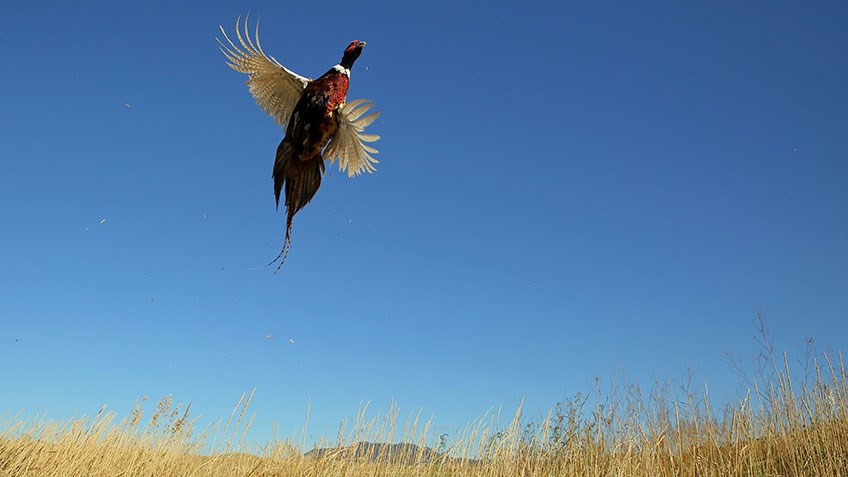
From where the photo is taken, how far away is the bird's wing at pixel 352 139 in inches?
210

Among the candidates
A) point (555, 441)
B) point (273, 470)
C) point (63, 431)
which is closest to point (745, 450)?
point (555, 441)

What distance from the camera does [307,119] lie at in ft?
16.6

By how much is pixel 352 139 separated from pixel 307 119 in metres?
0.64

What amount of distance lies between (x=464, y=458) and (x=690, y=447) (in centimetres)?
258

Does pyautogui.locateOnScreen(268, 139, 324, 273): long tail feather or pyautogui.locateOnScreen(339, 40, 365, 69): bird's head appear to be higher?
pyautogui.locateOnScreen(339, 40, 365, 69): bird's head

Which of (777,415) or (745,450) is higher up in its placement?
(777,415)

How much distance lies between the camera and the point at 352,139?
5605mm

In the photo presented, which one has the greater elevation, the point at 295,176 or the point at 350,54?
the point at 350,54

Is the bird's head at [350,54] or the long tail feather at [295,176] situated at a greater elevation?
the bird's head at [350,54]

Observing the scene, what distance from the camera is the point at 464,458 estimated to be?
6590 mm

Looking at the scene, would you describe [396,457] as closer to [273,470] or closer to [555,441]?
[273,470]

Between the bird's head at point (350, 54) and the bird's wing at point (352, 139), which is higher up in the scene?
the bird's head at point (350, 54)

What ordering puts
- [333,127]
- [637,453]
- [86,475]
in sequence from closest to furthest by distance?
[333,127] < [86,475] < [637,453]

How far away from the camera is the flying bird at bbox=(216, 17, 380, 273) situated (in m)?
5.08
